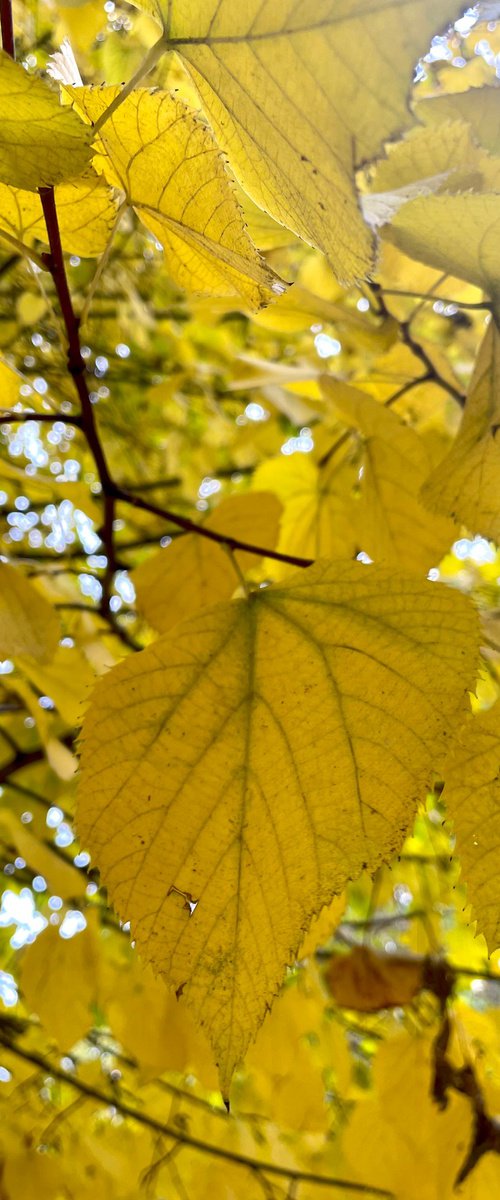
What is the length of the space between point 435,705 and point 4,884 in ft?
3.84

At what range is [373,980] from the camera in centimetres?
82

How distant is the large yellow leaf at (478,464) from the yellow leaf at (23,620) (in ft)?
0.70

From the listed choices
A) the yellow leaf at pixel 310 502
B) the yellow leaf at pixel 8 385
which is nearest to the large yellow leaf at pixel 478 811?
the yellow leaf at pixel 8 385

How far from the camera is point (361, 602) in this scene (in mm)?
334

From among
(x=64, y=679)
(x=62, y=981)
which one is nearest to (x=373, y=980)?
(x=62, y=981)

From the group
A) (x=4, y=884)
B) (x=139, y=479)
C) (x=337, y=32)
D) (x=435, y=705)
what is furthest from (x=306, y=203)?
(x=139, y=479)

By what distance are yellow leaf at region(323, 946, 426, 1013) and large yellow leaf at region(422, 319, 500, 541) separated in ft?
1.87

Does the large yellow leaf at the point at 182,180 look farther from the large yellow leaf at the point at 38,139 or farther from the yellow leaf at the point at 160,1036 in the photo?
the yellow leaf at the point at 160,1036

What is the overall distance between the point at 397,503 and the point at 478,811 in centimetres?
31

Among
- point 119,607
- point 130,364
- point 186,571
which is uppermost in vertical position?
point 130,364

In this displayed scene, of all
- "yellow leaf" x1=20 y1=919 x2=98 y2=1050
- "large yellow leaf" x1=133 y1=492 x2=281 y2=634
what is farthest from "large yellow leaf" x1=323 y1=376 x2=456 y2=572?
"yellow leaf" x1=20 y1=919 x2=98 y2=1050

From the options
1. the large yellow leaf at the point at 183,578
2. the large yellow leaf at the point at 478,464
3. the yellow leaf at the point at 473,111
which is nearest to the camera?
the large yellow leaf at the point at 478,464

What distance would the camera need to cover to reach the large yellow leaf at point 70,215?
1.19 feet

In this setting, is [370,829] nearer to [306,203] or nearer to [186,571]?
[306,203]
